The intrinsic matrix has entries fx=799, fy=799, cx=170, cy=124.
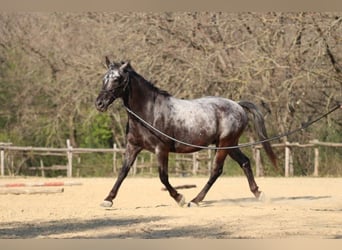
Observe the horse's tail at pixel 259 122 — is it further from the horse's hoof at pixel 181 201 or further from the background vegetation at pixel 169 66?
the background vegetation at pixel 169 66

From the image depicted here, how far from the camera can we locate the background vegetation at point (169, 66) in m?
18.6

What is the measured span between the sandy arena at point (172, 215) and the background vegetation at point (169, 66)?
5.81m

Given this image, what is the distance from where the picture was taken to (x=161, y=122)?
32.6ft

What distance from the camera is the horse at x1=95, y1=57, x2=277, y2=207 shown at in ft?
31.9

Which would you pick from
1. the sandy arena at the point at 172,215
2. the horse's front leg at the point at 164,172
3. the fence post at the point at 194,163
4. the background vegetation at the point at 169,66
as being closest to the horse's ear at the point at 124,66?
the horse's front leg at the point at 164,172

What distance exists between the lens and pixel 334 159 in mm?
18312

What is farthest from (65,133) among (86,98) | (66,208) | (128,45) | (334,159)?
(66,208)

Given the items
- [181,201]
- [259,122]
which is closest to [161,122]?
[181,201]

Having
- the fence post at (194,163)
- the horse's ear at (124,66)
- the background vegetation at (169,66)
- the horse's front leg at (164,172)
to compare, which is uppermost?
the background vegetation at (169,66)

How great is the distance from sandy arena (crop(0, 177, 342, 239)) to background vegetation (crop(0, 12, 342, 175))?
5.81 meters

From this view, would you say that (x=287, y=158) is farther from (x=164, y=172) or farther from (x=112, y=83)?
(x=112, y=83)

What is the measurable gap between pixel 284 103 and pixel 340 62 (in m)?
1.70

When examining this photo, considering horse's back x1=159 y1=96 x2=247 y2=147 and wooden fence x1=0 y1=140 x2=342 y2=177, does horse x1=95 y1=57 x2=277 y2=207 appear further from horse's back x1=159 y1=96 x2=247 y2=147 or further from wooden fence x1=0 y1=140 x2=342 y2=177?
wooden fence x1=0 y1=140 x2=342 y2=177

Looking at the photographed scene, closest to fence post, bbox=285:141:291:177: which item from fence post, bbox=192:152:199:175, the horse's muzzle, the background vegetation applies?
the background vegetation
